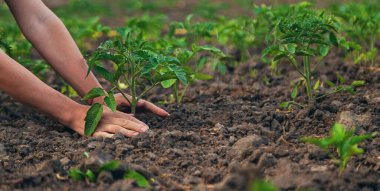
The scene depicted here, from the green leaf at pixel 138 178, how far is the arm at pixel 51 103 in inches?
23.6

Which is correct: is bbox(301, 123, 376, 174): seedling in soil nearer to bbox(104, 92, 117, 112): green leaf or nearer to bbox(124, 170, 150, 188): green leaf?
bbox(124, 170, 150, 188): green leaf

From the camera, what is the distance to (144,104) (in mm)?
3371

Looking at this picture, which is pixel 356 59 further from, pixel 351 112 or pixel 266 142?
pixel 266 142

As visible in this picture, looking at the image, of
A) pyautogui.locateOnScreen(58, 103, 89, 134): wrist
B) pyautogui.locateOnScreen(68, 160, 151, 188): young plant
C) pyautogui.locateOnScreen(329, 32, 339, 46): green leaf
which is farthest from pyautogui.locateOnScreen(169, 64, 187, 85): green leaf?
pyautogui.locateOnScreen(329, 32, 339, 46): green leaf

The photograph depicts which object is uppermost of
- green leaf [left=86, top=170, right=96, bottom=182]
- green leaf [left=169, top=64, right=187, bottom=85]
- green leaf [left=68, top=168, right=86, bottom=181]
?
green leaf [left=169, top=64, right=187, bottom=85]

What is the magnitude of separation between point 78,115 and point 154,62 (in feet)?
1.53

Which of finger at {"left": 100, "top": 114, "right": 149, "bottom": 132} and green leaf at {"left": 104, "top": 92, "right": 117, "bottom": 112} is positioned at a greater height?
green leaf at {"left": 104, "top": 92, "right": 117, "bottom": 112}

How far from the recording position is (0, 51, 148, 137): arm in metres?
3.02

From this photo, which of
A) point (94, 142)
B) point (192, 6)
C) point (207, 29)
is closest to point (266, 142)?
point (94, 142)

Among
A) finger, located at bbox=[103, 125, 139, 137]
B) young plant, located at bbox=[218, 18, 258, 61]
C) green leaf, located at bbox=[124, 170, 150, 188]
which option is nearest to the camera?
green leaf, located at bbox=[124, 170, 150, 188]

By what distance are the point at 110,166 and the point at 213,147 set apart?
66 centimetres

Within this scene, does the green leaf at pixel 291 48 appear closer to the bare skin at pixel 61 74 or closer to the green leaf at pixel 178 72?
the green leaf at pixel 178 72

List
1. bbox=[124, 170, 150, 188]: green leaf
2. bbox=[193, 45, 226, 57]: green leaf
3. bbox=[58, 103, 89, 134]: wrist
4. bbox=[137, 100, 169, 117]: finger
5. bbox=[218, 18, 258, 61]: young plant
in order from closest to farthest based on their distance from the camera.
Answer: bbox=[124, 170, 150, 188]: green leaf < bbox=[58, 103, 89, 134]: wrist < bbox=[137, 100, 169, 117]: finger < bbox=[193, 45, 226, 57]: green leaf < bbox=[218, 18, 258, 61]: young plant

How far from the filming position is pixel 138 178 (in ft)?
7.77
